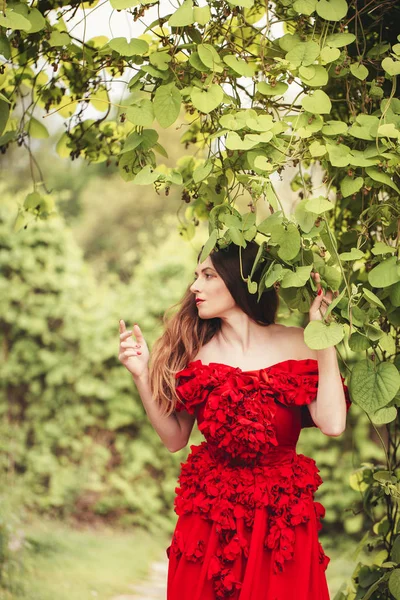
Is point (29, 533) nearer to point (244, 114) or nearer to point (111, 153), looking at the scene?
point (111, 153)

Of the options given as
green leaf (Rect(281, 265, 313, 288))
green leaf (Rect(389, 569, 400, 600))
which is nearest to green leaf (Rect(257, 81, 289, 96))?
green leaf (Rect(281, 265, 313, 288))

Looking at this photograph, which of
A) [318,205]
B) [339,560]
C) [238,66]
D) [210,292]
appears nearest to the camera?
[318,205]

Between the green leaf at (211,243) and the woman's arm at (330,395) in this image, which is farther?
the woman's arm at (330,395)

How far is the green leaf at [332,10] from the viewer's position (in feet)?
5.41

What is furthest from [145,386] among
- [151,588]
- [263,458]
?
[151,588]

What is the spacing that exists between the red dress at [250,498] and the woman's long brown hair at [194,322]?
0.11m

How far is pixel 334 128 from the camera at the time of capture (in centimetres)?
170

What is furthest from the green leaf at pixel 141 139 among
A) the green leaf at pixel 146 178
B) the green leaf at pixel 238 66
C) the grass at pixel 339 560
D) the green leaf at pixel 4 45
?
the grass at pixel 339 560

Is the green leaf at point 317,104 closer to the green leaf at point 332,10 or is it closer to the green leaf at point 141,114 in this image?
the green leaf at point 332,10

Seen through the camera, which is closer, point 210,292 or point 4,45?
point 4,45

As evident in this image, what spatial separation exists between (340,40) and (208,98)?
34cm

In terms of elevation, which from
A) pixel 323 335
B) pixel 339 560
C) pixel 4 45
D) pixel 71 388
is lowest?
pixel 323 335

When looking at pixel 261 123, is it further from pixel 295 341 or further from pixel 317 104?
pixel 295 341

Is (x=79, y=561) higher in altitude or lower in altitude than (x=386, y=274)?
lower
